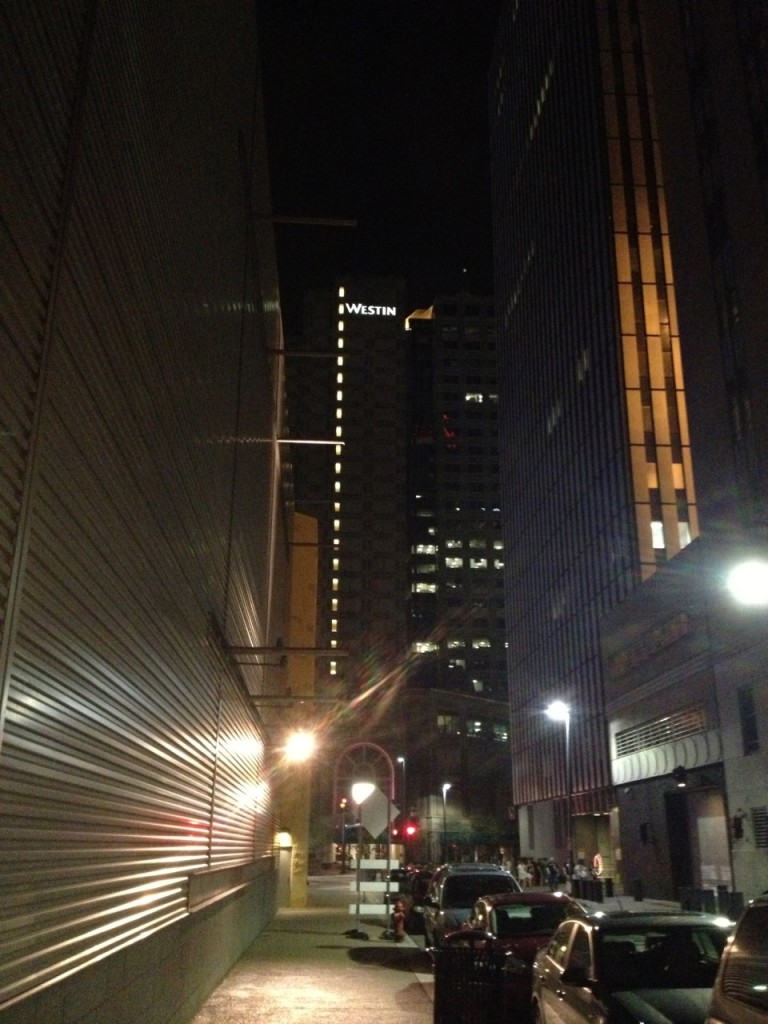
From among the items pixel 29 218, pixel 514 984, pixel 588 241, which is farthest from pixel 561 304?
pixel 29 218

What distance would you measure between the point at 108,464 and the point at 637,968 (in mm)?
5554

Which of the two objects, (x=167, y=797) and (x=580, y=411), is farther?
(x=580, y=411)

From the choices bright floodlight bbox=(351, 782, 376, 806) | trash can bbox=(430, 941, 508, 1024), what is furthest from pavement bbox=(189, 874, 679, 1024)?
bright floodlight bbox=(351, 782, 376, 806)

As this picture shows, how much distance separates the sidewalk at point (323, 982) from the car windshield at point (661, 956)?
474cm

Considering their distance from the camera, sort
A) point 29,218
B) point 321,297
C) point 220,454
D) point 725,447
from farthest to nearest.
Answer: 1. point 321,297
2. point 725,447
3. point 220,454
4. point 29,218

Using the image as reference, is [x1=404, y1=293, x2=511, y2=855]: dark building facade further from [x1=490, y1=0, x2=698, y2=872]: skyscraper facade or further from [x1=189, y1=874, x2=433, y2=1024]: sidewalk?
Result: [x1=189, y1=874, x2=433, y2=1024]: sidewalk

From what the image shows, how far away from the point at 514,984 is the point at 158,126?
8.63m

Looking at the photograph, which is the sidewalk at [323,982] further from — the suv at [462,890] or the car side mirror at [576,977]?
the car side mirror at [576,977]

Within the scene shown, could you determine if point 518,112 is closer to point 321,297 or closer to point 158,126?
point 321,297

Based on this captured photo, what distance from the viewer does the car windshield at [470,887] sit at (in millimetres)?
16062

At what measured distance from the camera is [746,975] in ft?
15.6

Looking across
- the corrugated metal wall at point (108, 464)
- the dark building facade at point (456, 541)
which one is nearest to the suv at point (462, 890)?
the corrugated metal wall at point (108, 464)

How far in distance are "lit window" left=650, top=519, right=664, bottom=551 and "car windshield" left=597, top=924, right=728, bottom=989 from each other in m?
38.6

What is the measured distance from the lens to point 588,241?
5422 centimetres
